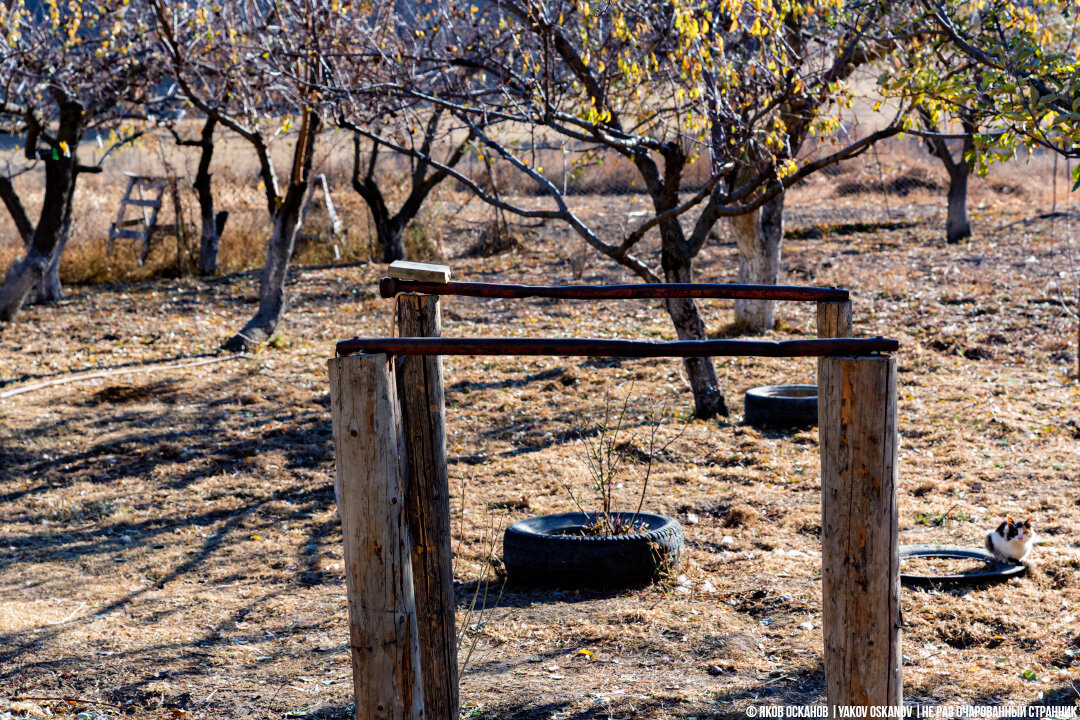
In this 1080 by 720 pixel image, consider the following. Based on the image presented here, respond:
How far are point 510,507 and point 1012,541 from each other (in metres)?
2.95

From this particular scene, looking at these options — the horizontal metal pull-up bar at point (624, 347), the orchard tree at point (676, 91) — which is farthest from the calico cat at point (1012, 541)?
the horizontal metal pull-up bar at point (624, 347)

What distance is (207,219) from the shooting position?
1486 centimetres

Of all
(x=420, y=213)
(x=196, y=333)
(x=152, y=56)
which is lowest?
(x=196, y=333)

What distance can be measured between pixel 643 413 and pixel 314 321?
5.54 meters

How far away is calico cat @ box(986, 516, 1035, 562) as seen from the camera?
184 inches

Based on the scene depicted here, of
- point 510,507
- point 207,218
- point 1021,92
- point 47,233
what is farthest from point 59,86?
point 1021,92

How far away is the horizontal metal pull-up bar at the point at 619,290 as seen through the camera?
8.89 ft

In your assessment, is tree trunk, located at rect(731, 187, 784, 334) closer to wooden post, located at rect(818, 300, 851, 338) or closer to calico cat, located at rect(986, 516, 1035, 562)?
calico cat, located at rect(986, 516, 1035, 562)

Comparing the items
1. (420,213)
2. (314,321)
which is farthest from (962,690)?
(420,213)

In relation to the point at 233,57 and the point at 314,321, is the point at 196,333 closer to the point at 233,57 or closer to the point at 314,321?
the point at 314,321

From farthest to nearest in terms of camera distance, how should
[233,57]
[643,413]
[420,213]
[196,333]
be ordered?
1. [420,213]
2. [196,333]
3. [233,57]
4. [643,413]

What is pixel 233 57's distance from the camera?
9562 millimetres

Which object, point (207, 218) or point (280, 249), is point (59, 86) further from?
point (207, 218)

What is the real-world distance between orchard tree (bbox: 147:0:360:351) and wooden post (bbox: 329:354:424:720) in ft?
18.6
